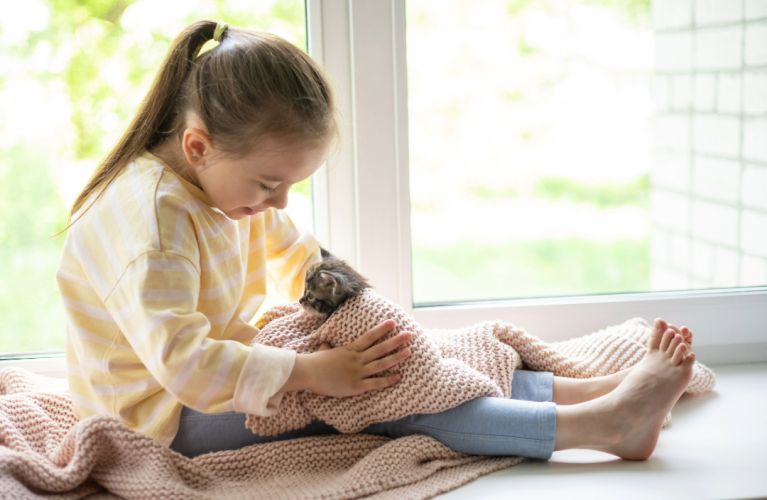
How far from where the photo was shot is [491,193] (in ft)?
4.42

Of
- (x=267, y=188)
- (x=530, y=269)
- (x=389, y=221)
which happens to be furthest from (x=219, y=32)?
(x=530, y=269)

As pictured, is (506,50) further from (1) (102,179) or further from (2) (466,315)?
(1) (102,179)

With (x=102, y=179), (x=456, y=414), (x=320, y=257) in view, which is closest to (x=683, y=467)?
(x=456, y=414)

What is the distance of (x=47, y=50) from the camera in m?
1.17

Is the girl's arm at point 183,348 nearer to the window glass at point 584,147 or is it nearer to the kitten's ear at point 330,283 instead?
the kitten's ear at point 330,283

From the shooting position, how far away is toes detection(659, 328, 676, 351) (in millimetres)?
955

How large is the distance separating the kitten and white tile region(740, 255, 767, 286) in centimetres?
96

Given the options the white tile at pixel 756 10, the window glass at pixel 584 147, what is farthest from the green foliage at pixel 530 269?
the white tile at pixel 756 10

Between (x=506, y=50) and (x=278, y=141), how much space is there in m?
0.65

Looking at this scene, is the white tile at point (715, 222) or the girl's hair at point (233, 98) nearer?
the girl's hair at point (233, 98)

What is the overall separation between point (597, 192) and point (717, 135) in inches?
11.6

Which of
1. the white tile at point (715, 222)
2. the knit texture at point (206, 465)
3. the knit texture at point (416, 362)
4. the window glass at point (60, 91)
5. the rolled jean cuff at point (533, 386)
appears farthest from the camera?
the white tile at point (715, 222)

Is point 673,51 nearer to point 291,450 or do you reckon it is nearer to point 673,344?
point 673,344

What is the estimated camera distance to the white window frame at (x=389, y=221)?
1215mm
